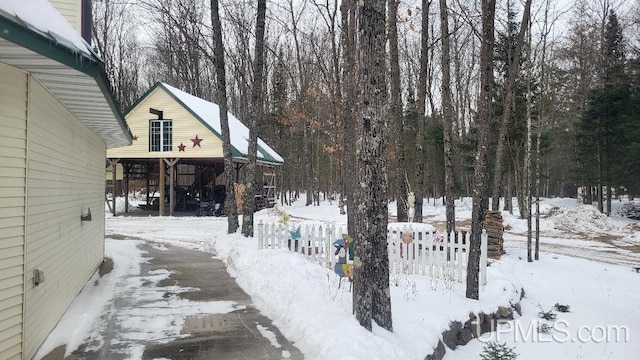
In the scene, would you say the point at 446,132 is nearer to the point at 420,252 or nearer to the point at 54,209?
the point at 420,252

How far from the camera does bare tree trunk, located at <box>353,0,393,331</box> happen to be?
5125 millimetres

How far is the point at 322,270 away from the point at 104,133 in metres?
5.69

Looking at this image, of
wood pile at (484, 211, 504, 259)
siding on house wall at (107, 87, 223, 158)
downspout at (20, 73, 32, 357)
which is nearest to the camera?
downspout at (20, 73, 32, 357)

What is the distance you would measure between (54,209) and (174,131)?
59.2ft

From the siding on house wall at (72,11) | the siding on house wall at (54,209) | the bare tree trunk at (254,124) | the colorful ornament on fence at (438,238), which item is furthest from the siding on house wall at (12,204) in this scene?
the bare tree trunk at (254,124)

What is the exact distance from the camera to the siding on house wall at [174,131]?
22766mm

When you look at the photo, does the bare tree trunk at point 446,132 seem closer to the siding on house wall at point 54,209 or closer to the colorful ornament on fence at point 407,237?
the colorful ornament on fence at point 407,237

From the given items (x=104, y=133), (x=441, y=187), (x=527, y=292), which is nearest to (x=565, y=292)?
(x=527, y=292)

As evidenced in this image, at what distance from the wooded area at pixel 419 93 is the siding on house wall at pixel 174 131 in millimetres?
2934

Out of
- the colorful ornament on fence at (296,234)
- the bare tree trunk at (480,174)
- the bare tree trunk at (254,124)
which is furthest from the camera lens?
the bare tree trunk at (254,124)

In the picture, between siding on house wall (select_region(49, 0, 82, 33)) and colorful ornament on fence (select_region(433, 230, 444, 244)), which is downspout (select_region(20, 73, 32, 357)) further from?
colorful ornament on fence (select_region(433, 230, 444, 244))

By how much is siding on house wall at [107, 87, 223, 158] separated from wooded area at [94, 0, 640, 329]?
2934mm

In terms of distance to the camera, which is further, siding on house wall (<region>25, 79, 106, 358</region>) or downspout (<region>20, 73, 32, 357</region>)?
siding on house wall (<region>25, 79, 106, 358</region>)

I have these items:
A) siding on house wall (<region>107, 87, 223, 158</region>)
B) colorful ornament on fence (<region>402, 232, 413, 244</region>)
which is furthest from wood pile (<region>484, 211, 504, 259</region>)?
siding on house wall (<region>107, 87, 223, 158</region>)
